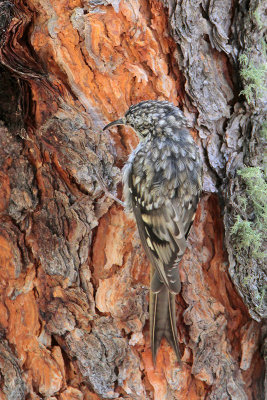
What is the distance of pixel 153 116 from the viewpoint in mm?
1687

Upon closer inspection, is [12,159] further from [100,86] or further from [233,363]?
[233,363]

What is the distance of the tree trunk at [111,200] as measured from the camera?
1613mm

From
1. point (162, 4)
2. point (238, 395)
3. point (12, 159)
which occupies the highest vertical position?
point (162, 4)

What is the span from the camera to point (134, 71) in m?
1.62

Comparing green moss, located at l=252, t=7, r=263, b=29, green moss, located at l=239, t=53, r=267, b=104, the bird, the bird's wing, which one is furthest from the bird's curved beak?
green moss, located at l=252, t=7, r=263, b=29

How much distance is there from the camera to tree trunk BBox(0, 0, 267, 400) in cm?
161

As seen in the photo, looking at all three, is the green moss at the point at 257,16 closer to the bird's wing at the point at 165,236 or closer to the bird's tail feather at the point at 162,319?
the bird's wing at the point at 165,236

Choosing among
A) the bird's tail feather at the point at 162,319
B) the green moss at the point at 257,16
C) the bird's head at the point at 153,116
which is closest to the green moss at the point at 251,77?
the green moss at the point at 257,16

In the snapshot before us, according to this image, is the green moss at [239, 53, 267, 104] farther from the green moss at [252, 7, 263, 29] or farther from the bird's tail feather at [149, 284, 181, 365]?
the bird's tail feather at [149, 284, 181, 365]

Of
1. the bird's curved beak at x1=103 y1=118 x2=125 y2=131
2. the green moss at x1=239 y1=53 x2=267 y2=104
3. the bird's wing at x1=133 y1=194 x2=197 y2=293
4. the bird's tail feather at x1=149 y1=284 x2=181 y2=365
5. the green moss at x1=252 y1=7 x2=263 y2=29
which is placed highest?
the green moss at x1=252 y1=7 x2=263 y2=29

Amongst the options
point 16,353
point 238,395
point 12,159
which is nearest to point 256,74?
point 12,159

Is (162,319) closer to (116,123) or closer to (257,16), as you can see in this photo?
(116,123)

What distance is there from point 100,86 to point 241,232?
2.39 feet

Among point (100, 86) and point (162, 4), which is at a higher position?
point (162, 4)
